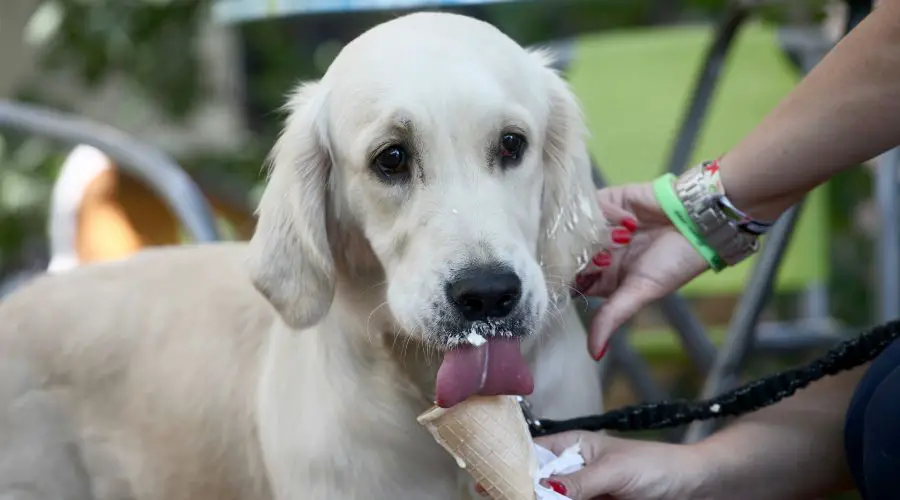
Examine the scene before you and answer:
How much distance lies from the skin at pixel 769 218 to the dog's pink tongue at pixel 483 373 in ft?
0.56

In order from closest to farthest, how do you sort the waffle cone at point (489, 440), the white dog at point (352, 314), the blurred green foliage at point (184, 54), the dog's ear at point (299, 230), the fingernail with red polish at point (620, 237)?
the waffle cone at point (489, 440) < the white dog at point (352, 314) < the dog's ear at point (299, 230) < the fingernail with red polish at point (620, 237) < the blurred green foliage at point (184, 54)

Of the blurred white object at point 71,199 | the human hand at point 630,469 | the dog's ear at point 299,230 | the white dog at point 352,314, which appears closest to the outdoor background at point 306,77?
the blurred white object at point 71,199

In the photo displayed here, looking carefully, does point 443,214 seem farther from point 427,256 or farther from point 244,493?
point 244,493

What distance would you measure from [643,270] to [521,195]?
270 mm

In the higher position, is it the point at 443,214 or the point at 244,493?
the point at 443,214

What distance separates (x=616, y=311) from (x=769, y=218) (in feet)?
0.91

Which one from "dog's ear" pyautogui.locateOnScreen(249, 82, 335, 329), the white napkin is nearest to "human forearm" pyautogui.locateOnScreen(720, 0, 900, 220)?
the white napkin

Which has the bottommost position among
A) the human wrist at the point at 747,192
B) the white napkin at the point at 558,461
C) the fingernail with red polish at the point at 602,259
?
the white napkin at the point at 558,461

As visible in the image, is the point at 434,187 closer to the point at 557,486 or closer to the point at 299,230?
the point at 299,230

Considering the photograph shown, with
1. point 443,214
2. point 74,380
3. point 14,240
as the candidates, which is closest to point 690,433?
point 443,214

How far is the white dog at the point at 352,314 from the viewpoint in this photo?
1354 mm

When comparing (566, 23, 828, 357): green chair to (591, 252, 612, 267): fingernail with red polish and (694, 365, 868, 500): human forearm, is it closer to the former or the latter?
(694, 365, 868, 500): human forearm

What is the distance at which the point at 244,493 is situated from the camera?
174 centimetres

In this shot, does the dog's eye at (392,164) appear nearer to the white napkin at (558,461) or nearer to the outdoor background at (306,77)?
the white napkin at (558,461)
